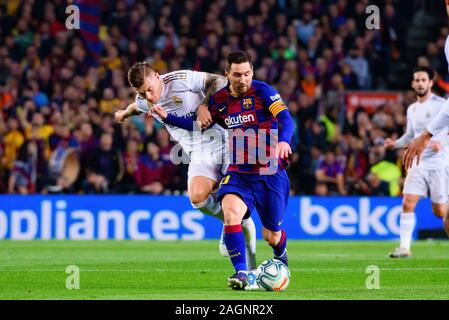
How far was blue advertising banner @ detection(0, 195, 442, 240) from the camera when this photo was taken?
18.6 meters

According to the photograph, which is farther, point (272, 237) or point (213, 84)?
point (213, 84)

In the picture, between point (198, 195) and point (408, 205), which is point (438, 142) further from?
point (408, 205)

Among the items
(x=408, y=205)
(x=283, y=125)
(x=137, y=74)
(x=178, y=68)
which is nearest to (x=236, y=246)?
(x=283, y=125)

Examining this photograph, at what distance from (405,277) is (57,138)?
32.6 ft

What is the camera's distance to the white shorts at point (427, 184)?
1444cm

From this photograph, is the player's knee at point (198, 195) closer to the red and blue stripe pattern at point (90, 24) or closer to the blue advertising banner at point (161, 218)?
the blue advertising banner at point (161, 218)

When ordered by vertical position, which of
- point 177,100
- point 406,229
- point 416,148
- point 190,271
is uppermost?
point 177,100

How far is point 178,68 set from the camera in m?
21.4

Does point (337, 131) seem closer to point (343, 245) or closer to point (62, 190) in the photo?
point (343, 245)

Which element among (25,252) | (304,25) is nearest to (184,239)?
(25,252)

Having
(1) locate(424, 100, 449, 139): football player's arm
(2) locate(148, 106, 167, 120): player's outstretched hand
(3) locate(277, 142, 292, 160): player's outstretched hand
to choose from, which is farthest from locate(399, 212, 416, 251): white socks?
(1) locate(424, 100, 449, 139): football player's arm

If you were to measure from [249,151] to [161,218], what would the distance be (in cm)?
933

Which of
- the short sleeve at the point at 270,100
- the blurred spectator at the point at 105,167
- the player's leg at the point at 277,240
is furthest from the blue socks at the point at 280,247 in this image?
the blurred spectator at the point at 105,167

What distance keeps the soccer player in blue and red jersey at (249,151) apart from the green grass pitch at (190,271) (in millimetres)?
587
